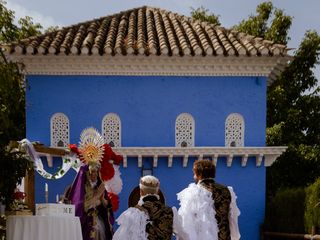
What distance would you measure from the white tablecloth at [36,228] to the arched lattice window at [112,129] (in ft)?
23.5

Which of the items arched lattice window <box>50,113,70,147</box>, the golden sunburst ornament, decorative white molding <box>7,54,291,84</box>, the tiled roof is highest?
the tiled roof

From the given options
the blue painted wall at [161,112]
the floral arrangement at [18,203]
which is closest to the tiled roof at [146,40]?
the blue painted wall at [161,112]

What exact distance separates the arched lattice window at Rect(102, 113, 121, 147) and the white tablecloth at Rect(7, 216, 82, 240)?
7.17 meters

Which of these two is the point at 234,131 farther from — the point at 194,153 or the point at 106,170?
the point at 106,170

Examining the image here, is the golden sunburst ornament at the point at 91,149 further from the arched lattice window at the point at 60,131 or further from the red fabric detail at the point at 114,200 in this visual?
the arched lattice window at the point at 60,131

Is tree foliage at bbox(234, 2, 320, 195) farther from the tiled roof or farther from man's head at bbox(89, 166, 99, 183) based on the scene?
man's head at bbox(89, 166, 99, 183)

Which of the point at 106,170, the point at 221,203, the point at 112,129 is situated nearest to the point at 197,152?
the point at 112,129

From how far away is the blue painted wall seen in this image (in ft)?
51.6

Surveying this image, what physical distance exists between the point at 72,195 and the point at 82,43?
6232 mm

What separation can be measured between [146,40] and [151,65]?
808 millimetres

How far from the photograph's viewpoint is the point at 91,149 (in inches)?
396

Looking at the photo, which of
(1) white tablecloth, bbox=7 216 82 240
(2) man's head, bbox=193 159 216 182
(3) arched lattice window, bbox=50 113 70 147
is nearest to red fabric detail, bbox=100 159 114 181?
(1) white tablecloth, bbox=7 216 82 240

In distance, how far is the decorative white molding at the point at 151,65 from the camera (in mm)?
15336

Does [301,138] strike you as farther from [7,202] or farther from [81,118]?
[7,202]
